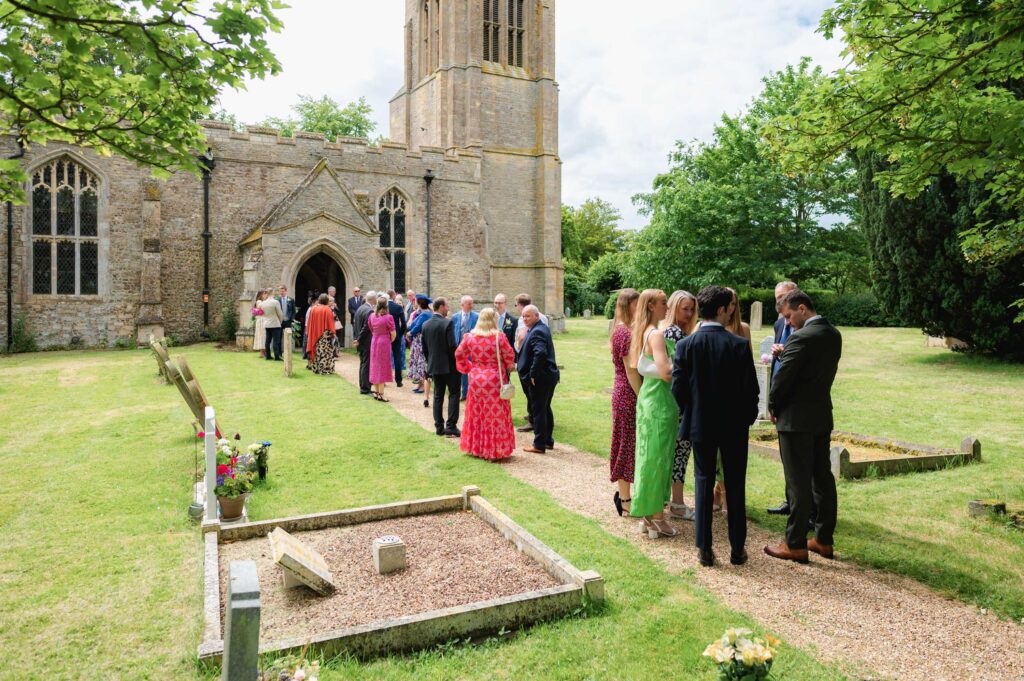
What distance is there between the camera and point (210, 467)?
563 centimetres

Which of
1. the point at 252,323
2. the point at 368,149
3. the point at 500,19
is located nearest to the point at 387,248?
the point at 368,149

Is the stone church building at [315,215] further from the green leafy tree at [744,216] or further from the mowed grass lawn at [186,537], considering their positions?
the mowed grass lawn at [186,537]

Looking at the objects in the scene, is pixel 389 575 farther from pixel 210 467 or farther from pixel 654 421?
pixel 654 421

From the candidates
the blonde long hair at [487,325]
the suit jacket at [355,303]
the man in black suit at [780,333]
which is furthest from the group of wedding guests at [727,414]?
the suit jacket at [355,303]

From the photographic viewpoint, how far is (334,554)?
17.2 ft

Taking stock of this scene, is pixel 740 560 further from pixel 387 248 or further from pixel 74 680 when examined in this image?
pixel 387 248

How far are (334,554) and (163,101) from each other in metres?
3.71

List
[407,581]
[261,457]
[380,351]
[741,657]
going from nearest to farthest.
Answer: [741,657], [407,581], [261,457], [380,351]

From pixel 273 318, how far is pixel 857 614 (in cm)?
1572

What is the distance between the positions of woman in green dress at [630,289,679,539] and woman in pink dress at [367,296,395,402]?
760 cm

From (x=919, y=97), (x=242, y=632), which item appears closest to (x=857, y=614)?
(x=242, y=632)

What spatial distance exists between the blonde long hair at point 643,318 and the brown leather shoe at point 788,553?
1.86 m

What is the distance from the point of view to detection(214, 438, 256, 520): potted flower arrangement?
19.2 feet

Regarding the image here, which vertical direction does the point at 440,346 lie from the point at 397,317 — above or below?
below
